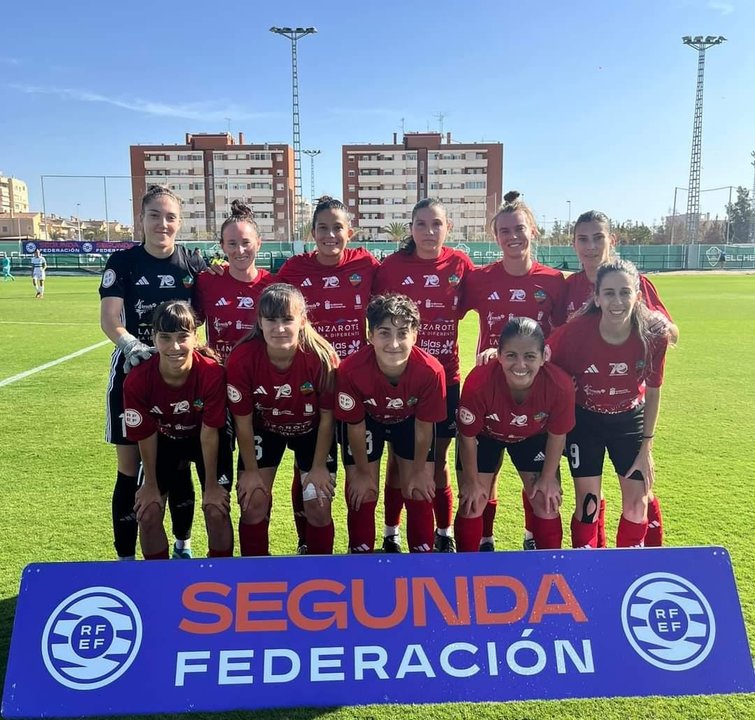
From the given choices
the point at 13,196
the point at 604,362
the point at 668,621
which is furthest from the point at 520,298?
the point at 13,196

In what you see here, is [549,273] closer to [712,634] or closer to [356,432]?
[356,432]

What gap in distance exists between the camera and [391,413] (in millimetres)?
3043

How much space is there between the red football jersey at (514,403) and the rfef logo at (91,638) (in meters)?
1.62

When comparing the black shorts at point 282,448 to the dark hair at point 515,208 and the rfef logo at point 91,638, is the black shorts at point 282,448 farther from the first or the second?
the dark hair at point 515,208

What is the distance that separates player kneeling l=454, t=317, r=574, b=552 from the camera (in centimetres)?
283

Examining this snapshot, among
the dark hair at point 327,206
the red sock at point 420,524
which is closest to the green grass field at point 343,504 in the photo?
the red sock at point 420,524

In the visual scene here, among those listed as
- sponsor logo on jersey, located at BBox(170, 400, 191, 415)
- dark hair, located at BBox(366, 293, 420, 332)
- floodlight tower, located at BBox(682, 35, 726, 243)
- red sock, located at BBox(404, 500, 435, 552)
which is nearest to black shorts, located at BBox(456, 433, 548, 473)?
red sock, located at BBox(404, 500, 435, 552)

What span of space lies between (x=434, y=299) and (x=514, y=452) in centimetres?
99

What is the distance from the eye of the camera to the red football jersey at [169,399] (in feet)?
9.32

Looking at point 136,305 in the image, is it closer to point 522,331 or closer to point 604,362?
point 522,331

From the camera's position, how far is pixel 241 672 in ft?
7.10

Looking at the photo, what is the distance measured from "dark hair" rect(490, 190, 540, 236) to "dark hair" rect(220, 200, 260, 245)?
4.55ft

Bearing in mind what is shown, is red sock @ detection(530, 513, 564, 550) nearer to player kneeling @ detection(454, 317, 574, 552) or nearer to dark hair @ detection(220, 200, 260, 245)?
player kneeling @ detection(454, 317, 574, 552)

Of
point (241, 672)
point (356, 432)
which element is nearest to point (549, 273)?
point (356, 432)
